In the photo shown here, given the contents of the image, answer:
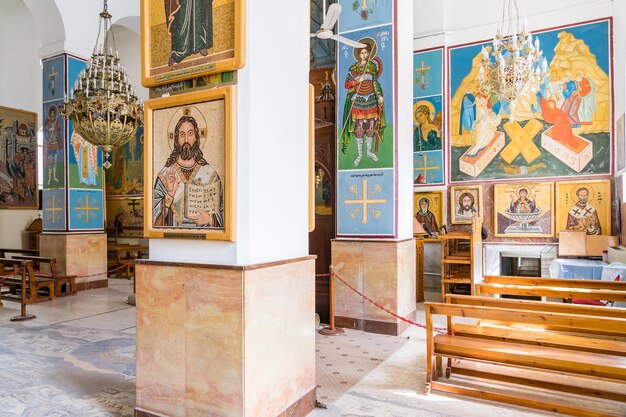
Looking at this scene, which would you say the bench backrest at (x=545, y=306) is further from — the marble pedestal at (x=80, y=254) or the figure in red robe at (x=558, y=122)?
the marble pedestal at (x=80, y=254)

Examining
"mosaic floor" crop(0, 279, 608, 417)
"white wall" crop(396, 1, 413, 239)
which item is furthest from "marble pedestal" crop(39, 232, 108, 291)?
"white wall" crop(396, 1, 413, 239)

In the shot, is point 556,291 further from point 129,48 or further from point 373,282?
point 129,48

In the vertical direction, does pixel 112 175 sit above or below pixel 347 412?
above

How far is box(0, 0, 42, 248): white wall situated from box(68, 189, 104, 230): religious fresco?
4.58 meters

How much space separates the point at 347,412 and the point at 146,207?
228 cm

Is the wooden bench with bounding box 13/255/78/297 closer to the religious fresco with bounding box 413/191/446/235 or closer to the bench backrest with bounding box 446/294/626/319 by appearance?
the religious fresco with bounding box 413/191/446/235

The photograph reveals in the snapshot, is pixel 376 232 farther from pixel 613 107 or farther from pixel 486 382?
pixel 613 107

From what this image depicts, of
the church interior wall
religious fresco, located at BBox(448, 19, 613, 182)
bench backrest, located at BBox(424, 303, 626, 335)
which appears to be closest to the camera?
bench backrest, located at BBox(424, 303, 626, 335)

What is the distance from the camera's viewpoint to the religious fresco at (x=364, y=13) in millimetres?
6605

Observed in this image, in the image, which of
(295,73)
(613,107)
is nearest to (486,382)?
(295,73)

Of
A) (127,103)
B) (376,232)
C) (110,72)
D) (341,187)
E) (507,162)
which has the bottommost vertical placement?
(376,232)

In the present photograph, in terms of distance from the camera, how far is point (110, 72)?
23.9 feet

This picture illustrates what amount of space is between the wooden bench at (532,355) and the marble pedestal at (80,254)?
8.08 metres

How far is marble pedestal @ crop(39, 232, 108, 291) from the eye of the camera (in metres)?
9.84
